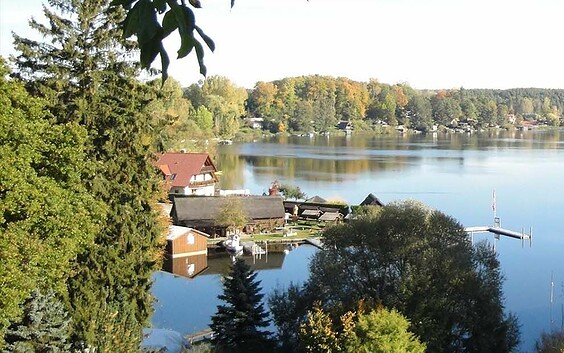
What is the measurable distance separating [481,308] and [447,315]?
55cm

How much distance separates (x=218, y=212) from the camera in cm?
2050

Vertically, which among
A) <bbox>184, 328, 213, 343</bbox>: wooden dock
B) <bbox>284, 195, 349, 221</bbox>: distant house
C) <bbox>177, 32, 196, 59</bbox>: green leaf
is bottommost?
<bbox>184, 328, 213, 343</bbox>: wooden dock

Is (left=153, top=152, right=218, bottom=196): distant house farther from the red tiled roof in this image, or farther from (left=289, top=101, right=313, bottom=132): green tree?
(left=289, top=101, right=313, bottom=132): green tree

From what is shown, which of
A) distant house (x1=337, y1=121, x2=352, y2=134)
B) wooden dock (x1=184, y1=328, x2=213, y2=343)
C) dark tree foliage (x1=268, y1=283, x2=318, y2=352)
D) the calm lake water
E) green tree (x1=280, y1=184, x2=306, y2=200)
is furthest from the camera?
distant house (x1=337, y1=121, x2=352, y2=134)

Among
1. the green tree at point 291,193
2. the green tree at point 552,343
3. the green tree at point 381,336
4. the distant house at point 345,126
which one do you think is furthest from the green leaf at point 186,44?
the distant house at point 345,126

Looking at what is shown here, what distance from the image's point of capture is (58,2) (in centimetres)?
876

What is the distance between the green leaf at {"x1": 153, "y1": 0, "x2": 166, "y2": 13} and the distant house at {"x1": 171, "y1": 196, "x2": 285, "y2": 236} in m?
19.2

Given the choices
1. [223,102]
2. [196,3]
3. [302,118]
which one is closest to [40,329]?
[196,3]

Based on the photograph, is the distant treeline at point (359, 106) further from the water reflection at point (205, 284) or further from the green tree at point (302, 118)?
the water reflection at point (205, 284)

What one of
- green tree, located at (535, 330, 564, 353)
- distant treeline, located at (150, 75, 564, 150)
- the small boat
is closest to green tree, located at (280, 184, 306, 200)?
the small boat

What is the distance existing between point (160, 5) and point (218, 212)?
19372 millimetres

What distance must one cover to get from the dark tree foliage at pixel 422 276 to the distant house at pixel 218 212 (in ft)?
35.6

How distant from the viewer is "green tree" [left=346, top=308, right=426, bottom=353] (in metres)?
7.60

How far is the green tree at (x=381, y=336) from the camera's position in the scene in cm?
760
